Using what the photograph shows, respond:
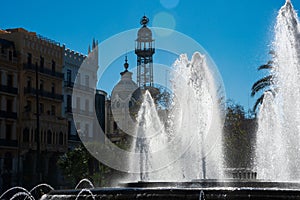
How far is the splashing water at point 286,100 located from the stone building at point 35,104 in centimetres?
2745

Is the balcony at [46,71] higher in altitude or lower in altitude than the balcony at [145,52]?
lower

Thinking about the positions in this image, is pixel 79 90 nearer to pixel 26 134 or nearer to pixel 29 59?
pixel 29 59

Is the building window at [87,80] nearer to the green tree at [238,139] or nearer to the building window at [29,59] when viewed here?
the building window at [29,59]

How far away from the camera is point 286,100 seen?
73.4 feet

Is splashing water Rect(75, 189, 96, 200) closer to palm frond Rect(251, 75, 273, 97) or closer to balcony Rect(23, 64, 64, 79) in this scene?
palm frond Rect(251, 75, 273, 97)

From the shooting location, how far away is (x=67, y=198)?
40.4ft

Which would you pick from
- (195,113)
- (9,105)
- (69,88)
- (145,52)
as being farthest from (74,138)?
(195,113)

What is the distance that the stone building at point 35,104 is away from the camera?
5009 centimetres

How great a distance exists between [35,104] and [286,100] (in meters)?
34.7

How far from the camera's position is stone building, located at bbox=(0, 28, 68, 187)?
164ft

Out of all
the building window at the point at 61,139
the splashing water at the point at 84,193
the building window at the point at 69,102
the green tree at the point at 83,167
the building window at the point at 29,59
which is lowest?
the splashing water at the point at 84,193

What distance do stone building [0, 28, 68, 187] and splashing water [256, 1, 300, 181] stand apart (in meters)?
27.4

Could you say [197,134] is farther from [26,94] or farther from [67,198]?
[26,94]

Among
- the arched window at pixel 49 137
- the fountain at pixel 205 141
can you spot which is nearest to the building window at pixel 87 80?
the arched window at pixel 49 137
